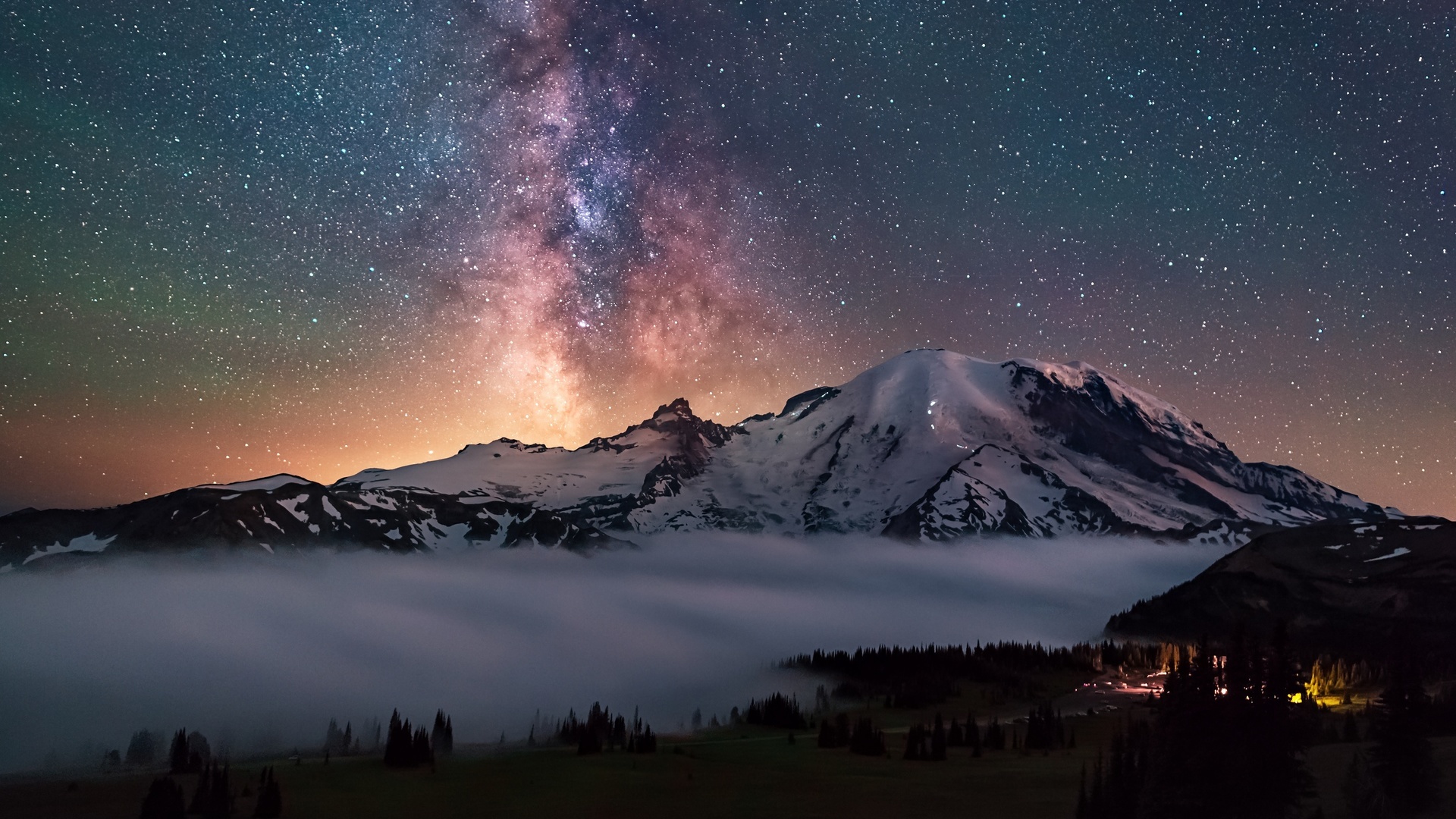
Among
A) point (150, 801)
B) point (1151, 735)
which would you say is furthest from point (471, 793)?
point (1151, 735)

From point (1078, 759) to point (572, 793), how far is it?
103m

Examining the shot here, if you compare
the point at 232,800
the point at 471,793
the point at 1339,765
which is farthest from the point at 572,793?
the point at 1339,765

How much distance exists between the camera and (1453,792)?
91312 millimetres

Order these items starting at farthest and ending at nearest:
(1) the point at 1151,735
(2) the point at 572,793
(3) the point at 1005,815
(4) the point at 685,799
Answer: (2) the point at 572,793
(4) the point at 685,799
(3) the point at 1005,815
(1) the point at 1151,735

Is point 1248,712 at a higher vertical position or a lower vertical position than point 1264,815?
higher

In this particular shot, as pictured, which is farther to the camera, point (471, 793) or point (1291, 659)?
point (471, 793)

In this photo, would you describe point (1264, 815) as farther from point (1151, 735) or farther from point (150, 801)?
point (150, 801)

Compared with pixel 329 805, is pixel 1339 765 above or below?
above

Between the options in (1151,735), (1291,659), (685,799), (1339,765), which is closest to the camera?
(1291,659)

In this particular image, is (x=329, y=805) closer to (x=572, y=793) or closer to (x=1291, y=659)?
(x=572, y=793)

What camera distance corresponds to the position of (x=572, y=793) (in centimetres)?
18712

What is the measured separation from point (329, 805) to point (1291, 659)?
170202 millimetres

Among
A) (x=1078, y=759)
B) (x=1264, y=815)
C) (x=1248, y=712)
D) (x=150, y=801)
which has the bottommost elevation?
(x=150, y=801)

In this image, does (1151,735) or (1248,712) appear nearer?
(1248,712)
